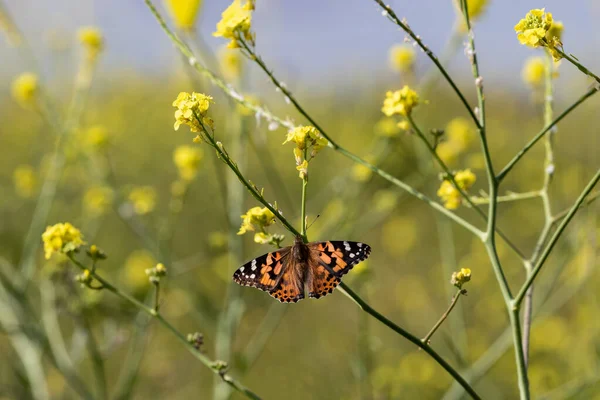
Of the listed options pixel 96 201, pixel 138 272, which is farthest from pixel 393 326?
pixel 138 272

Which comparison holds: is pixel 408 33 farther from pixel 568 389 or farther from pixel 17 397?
pixel 17 397

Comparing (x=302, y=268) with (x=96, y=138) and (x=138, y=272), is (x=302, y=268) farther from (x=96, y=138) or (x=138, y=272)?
(x=138, y=272)

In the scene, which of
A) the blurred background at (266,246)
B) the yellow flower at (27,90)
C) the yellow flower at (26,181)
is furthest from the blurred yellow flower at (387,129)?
the yellow flower at (26,181)

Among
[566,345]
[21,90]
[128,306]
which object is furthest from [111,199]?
[566,345]

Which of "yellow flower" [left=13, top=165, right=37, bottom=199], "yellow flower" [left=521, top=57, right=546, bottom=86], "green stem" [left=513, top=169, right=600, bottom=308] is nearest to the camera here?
"green stem" [left=513, top=169, right=600, bottom=308]

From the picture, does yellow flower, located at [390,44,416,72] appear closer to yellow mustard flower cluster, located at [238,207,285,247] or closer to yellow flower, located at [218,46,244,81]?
yellow flower, located at [218,46,244,81]

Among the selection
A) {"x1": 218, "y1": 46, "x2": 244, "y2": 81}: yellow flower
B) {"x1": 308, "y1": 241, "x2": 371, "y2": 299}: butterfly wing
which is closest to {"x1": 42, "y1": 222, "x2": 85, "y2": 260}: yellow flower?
{"x1": 308, "y1": 241, "x2": 371, "y2": 299}: butterfly wing

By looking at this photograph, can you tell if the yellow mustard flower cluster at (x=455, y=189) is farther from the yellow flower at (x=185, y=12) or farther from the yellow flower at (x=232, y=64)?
the yellow flower at (x=232, y=64)
